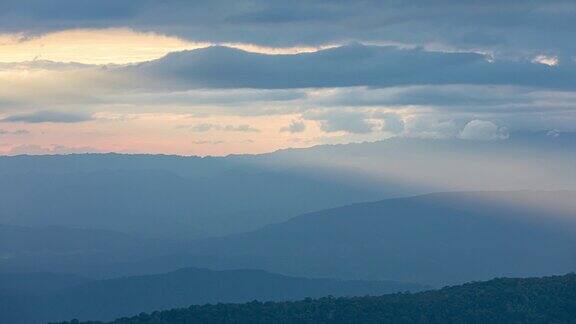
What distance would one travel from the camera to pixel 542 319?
116188 mm

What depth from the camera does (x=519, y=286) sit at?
124 metres

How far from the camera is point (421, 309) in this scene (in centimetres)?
11831

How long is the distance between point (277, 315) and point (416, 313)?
42.3 feet

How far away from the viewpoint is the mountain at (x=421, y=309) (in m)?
116

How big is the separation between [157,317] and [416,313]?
941 inches

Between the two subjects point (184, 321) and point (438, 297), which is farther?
point (438, 297)

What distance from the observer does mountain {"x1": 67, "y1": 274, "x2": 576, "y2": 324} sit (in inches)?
4584

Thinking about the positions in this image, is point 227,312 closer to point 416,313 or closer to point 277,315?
point 277,315

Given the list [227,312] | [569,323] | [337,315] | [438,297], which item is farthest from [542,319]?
[227,312]

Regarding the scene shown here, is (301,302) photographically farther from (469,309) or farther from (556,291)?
(556,291)

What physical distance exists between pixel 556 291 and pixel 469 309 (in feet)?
29.5

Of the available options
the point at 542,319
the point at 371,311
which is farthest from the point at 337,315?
the point at 542,319

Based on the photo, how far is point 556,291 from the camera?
121 meters

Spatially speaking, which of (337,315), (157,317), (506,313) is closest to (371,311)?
(337,315)
